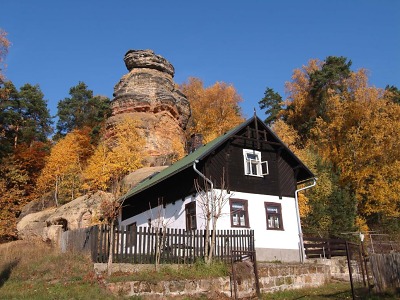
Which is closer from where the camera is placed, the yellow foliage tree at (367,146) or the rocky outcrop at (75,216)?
the rocky outcrop at (75,216)

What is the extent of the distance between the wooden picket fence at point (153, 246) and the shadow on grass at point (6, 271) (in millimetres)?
3222

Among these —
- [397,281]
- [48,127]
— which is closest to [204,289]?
[397,281]

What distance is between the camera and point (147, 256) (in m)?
16.5

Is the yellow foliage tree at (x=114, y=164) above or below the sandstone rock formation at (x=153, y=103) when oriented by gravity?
below

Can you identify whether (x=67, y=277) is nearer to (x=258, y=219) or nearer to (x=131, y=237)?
(x=131, y=237)

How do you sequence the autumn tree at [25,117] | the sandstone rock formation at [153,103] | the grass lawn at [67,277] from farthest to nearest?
the sandstone rock formation at [153,103], the autumn tree at [25,117], the grass lawn at [67,277]

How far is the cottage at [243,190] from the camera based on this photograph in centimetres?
2194

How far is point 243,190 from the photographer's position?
23.0 metres

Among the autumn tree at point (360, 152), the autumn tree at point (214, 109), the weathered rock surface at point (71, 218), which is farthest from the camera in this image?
the autumn tree at point (214, 109)

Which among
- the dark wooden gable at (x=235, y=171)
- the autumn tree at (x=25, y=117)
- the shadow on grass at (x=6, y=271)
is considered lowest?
the shadow on grass at (x=6, y=271)

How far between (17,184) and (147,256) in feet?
104

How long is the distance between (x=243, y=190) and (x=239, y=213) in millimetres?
1465

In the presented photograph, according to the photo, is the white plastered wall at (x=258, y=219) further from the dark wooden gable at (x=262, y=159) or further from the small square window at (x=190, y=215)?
the dark wooden gable at (x=262, y=159)

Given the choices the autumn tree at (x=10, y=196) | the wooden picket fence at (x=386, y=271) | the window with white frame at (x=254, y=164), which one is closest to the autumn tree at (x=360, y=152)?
the window with white frame at (x=254, y=164)
